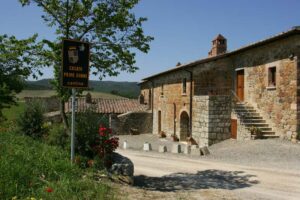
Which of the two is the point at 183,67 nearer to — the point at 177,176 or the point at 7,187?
the point at 177,176

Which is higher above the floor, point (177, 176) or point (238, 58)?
point (238, 58)

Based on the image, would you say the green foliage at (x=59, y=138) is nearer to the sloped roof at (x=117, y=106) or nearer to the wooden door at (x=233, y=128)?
the wooden door at (x=233, y=128)

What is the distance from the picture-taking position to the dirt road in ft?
26.1

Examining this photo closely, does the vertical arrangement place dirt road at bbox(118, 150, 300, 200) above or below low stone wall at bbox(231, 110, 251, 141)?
below

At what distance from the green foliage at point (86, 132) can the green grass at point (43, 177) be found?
502mm

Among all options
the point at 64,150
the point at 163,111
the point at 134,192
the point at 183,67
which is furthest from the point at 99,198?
the point at 163,111

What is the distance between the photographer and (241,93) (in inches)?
848

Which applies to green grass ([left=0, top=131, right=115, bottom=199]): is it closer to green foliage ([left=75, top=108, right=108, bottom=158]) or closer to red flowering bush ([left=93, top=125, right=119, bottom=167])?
green foliage ([left=75, top=108, right=108, bottom=158])

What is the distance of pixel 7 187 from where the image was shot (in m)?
5.72

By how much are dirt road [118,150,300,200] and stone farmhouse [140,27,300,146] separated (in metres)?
5.80

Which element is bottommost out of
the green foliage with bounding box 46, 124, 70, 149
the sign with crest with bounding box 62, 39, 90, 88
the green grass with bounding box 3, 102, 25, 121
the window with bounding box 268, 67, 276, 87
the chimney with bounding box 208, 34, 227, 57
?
the green foliage with bounding box 46, 124, 70, 149

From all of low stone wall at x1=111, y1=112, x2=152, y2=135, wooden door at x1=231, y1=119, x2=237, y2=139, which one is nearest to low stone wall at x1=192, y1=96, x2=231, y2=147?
wooden door at x1=231, y1=119, x2=237, y2=139

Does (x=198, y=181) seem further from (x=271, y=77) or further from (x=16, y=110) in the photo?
(x=271, y=77)

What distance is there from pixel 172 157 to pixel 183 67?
9.17m
